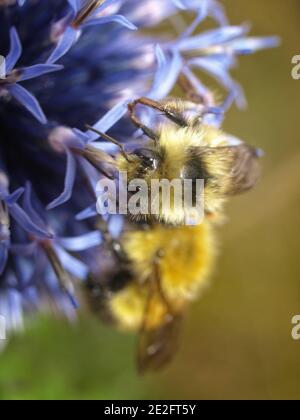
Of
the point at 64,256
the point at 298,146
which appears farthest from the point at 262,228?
the point at 64,256

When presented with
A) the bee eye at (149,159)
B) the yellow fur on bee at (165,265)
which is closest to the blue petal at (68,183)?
the bee eye at (149,159)

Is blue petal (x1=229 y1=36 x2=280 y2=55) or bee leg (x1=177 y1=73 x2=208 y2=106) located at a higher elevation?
blue petal (x1=229 y1=36 x2=280 y2=55)

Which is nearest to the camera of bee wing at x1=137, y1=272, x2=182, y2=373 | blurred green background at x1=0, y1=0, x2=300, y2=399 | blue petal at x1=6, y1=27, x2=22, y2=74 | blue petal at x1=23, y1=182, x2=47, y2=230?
blue petal at x1=6, y1=27, x2=22, y2=74

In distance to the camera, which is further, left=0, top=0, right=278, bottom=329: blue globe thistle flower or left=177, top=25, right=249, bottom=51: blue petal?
left=177, top=25, right=249, bottom=51: blue petal

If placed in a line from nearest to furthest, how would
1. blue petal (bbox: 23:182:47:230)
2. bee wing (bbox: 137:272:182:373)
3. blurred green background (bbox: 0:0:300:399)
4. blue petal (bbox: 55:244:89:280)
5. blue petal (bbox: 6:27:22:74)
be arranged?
1. blue petal (bbox: 6:27:22:74)
2. blue petal (bbox: 23:182:47:230)
3. blue petal (bbox: 55:244:89:280)
4. bee wing (bbox: 137:272:182:373)
5. blurred green background (bbox: 0:0:300:399)

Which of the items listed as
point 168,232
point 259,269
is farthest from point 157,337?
point 259,269

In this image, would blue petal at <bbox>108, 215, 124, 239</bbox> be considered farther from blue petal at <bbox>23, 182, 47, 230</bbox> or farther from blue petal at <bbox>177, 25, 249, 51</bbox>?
blue petal at <bbox>177, 25, 249, 51</bbox>

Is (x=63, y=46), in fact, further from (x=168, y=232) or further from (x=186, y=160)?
(x=168, y=232)

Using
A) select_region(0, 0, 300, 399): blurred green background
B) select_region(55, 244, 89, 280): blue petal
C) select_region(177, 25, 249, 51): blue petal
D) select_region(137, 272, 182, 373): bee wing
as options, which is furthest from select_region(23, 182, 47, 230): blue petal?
select_region(0, 0, 300, 399): blurred green background
